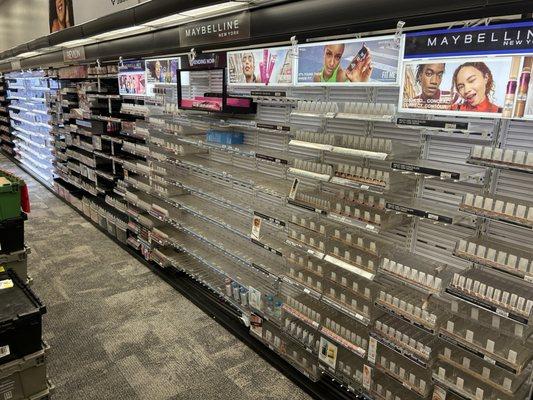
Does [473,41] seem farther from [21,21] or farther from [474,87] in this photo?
[21,21]

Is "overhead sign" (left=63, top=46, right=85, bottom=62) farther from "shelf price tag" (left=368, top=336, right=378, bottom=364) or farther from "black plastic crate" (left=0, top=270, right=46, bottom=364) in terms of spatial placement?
"shelf price tag" (left=368, top=336, right=378, bottom=364)

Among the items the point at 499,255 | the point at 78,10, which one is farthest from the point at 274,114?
the point at 78,10

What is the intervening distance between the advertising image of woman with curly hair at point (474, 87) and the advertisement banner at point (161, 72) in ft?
12.9

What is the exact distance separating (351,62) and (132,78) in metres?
4.41

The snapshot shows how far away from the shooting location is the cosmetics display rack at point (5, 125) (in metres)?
14.2

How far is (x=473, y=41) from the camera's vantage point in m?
2.40

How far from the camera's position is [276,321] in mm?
4273

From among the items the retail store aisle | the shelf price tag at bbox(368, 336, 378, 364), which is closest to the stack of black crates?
the retail store aisle

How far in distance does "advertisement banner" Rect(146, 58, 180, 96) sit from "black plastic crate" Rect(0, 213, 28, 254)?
2.81 meters

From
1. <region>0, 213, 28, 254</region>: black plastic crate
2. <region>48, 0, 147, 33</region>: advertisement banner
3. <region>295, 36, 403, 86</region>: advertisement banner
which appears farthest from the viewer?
<region>48, 0, 147, 33</region>: advertisement banner

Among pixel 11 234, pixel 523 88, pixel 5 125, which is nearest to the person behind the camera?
pixel 523 88

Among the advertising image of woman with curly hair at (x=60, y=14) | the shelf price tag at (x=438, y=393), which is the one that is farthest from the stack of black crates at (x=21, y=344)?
the advertising image of woman with curly hair at (x=60, y=14)

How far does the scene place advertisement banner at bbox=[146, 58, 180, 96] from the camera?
5566 mm

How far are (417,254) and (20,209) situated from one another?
3541 millimetres
